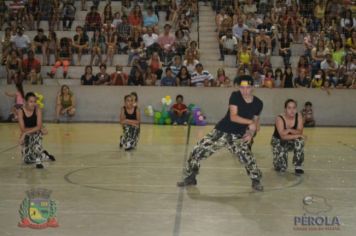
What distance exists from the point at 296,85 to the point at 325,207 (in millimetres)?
12108

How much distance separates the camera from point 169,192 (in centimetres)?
809

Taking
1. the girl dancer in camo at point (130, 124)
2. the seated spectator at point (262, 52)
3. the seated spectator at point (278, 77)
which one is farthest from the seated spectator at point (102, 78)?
the girl dancer in camo at point (130, 124)

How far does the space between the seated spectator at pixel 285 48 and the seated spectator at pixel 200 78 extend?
2673mm

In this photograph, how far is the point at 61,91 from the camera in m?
18.5

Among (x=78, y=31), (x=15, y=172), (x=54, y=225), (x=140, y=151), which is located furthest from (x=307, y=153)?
(x=78, y=31)

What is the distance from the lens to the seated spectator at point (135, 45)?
795 inches

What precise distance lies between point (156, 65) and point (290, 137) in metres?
10.6

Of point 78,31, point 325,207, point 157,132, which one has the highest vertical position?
point 78,31

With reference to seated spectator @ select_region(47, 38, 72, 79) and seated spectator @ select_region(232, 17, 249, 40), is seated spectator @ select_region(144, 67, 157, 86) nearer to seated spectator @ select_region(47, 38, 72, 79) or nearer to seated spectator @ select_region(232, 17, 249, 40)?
seated spectator @ select_region(47, 38, 72, 79)

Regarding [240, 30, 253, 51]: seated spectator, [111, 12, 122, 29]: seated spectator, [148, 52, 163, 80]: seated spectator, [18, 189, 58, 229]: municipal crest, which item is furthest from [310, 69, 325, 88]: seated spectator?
[18, 189, 58, 229]: municipal crest

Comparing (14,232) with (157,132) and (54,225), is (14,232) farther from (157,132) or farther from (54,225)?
(157,132)

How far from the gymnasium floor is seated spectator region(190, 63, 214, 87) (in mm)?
6133

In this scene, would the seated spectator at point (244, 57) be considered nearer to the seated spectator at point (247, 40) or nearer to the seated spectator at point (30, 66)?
the seated spectator at point (247, 40)

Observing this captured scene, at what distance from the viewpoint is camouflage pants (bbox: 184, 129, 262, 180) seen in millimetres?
8117
